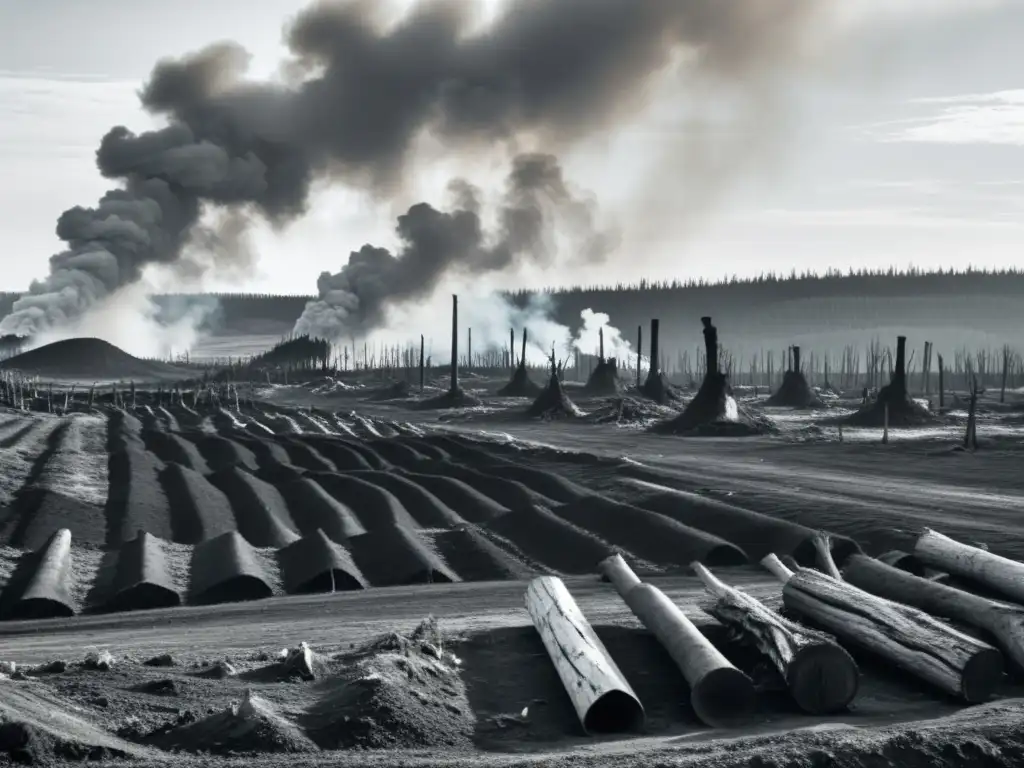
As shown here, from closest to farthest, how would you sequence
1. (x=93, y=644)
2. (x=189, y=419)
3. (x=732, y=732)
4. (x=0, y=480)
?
(x=732, y=732), (x=93, y=644), (x=0, y=480), (x=189, y=419)

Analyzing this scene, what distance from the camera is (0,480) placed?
2211cm

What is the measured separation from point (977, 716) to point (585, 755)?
8.17 feet

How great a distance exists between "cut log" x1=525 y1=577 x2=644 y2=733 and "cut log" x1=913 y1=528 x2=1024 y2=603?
3460 millimetres

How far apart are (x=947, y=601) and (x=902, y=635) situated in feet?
3.38

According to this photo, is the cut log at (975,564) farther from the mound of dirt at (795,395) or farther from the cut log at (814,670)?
the mound of dirt at (795,395)

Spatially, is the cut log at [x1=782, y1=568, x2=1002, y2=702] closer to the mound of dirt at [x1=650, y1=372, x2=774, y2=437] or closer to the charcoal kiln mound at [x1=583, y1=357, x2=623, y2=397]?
the mound of dirt at [x1=650, y1=372, x2=774, y2=437]

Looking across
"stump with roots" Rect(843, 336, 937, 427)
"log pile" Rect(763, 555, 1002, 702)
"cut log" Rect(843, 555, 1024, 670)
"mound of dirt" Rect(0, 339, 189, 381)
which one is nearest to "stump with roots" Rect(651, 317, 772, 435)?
"stump with roots" Rect(843, 336, 937, 427)

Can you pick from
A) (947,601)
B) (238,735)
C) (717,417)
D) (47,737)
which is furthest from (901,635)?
(717,417)

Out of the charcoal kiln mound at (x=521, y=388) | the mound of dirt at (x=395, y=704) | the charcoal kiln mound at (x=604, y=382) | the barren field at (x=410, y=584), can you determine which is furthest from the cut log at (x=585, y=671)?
the charcoal kiln mound at (x=521, y=388)

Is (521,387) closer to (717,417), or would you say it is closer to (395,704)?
(717,417)

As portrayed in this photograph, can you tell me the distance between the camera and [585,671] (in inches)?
304

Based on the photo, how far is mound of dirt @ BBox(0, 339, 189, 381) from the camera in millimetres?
103062

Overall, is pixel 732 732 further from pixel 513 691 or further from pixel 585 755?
pixel 513 691

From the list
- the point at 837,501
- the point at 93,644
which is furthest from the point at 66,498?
the point at 837,501
